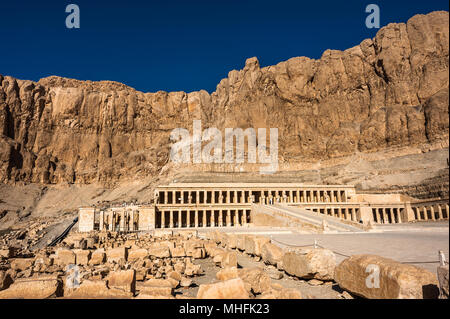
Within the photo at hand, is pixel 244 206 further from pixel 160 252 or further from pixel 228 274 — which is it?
pixel 228 274

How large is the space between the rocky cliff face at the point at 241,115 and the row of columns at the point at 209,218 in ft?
138

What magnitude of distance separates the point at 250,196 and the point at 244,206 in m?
4.30

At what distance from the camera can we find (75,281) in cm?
930

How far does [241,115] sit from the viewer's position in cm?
9975

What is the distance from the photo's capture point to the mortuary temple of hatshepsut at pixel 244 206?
46178mm

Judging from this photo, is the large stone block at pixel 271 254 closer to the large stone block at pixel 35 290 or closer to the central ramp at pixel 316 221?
the large stone block at pixel 35 290

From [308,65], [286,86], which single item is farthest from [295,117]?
[308,65]

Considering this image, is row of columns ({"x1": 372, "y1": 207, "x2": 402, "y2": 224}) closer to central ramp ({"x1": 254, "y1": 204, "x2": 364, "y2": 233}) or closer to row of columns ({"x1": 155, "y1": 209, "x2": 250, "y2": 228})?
row of columns ({"x1": 155, "y1": 209, "x2": 250, "y2": 228})

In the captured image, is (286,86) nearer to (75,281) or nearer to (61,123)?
(61,123)
